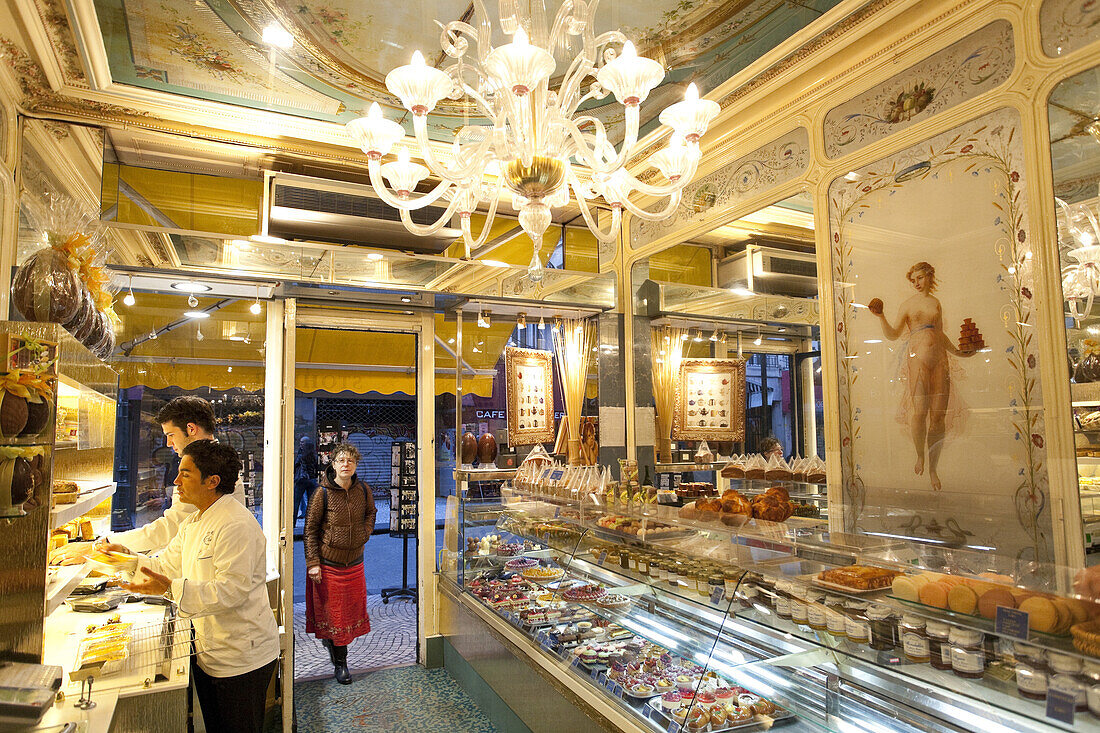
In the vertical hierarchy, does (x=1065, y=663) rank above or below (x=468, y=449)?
below

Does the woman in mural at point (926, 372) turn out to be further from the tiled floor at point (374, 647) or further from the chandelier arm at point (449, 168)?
the tiled floor at point (374, 647)

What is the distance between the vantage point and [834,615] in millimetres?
2125

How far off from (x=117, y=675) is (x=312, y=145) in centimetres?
345

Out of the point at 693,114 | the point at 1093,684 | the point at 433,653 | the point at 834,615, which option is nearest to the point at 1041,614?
the point at 1093,684

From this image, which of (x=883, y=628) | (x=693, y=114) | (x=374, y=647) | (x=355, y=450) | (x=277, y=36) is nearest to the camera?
(x=883, y=628)

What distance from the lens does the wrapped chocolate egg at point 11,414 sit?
6.17ft

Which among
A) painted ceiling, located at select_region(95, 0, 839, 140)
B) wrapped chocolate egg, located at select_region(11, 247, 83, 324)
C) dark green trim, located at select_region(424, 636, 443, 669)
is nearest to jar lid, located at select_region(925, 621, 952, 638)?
painted ceiling, located at select_region(95, 0, 839, 140)

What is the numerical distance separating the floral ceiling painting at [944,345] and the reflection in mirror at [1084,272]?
0.12 metres

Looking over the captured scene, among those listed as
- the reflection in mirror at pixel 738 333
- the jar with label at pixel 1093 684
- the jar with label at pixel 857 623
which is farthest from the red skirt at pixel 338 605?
the jar with label at pixel 1093 684

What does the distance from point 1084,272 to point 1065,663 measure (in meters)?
1.52

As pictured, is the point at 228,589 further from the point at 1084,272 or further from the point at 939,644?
the point at 1084,272

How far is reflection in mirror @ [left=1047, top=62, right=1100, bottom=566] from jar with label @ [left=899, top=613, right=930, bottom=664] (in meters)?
1.00

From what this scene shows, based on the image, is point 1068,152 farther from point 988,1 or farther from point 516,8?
point 516,8

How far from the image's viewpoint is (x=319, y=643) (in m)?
6.07
